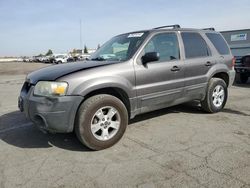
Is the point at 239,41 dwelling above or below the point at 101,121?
above

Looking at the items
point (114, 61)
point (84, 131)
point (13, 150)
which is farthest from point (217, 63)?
point (13, 150)

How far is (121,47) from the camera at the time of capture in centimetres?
497

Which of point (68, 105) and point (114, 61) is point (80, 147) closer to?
point (68, 105)

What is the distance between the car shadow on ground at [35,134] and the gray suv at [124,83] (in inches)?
17.5

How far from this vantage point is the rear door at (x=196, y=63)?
527 centimetres

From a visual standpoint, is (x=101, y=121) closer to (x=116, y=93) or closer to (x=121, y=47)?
(x=116, y=93)

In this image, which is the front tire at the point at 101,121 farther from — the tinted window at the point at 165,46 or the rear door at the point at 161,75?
the tinted window at the point at 165,46

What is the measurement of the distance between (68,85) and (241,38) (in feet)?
34.0

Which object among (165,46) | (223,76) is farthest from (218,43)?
(165,46)

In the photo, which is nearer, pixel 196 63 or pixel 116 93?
pixel 116 93

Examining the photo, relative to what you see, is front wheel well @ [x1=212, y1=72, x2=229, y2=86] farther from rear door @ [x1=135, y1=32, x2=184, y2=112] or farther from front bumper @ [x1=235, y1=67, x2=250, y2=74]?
front bumper @ [x1=235, y1=67, x2=250, y2=74]

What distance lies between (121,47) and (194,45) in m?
1.58

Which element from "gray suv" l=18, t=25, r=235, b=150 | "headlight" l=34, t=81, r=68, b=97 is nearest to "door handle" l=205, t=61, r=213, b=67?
"gray suv" l=18, t=25, r=235, b=150

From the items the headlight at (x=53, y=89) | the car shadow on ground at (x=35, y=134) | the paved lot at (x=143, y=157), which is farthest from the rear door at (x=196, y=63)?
the headlight at (x=53, y=89)
